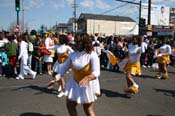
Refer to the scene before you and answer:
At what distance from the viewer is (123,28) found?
113 meters

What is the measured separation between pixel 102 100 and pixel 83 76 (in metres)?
3.73

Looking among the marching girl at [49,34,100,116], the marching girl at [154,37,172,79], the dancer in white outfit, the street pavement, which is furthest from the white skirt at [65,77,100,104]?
the marching girl at [154,37,172,79]

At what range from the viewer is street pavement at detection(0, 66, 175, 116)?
800cm

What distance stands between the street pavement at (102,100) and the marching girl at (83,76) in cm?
206

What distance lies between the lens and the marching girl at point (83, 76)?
5633 mm

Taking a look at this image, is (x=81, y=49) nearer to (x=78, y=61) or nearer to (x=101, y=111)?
(x=78, y=61)

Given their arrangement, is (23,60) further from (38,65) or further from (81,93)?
(81,93)

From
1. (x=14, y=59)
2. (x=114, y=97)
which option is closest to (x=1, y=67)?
(x=14, y=59)

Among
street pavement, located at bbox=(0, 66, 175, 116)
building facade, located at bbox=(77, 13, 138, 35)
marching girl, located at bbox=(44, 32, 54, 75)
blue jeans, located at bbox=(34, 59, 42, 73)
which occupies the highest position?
building facade, located at bbox=(77, 13, 138, 35)

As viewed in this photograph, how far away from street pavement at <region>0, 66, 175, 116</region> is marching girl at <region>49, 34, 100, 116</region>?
2058 mm

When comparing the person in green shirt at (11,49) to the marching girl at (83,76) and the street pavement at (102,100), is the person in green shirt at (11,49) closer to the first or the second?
the street pavement at (102,100)

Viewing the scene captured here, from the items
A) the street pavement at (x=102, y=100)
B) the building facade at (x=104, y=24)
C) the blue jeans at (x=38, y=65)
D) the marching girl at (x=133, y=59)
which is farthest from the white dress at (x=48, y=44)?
the building facade at (x=104, y=24)

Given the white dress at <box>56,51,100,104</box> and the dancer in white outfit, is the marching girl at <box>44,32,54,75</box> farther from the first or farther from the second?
the white dress at <box>56,51,100,104</box>

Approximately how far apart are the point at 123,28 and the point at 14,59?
330 ft
